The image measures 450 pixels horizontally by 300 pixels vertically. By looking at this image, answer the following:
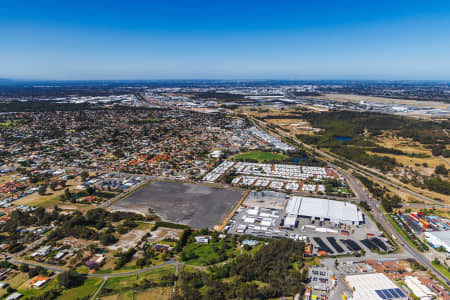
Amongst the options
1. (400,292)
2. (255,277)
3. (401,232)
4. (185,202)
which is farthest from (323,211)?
(185,202)


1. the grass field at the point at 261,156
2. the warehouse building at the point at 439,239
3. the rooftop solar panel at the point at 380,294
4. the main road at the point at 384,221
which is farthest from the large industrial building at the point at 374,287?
the grass field at the point at 261,156

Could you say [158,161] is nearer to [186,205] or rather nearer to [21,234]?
[186,205]

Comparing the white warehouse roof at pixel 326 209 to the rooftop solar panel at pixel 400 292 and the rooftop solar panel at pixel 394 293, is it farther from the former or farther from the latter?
the rooftop solar panel at pixel 394 293

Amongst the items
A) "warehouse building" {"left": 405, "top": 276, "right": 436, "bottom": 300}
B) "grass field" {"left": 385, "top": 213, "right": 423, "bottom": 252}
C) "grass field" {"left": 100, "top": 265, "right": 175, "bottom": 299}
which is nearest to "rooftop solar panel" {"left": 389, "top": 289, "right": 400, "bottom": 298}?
"warehouse building" {"left": 405, "top": 276, "right": 436, "bottom": 300}

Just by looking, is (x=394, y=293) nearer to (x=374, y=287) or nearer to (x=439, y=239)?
(x=374, y=287)

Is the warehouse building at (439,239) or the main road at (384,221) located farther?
the warehouse building at (439,239)

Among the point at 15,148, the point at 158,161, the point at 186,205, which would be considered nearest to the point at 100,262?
the point at 186,205

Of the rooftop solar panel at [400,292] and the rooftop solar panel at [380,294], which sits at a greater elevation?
the rooftop solar panel at [380,294]
